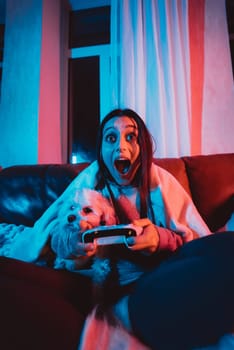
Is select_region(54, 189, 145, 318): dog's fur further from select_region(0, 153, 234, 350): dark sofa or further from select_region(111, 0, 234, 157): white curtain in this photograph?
select_region(111, 0, 234, 157): white curtain

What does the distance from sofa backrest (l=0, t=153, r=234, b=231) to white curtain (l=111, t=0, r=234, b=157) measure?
40 cm

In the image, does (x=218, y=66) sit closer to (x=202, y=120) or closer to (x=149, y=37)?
(x=202, y=120)

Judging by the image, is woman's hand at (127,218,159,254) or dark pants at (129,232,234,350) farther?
woman's hand at (127,218,159,254)

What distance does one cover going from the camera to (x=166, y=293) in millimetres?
479

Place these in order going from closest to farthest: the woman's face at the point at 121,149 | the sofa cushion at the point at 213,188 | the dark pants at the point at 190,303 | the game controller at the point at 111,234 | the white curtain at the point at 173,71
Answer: the dark pants at the point at 190,303, the game controller at the point at 111,234, the woman's face at the point at 121,149, the sofa cushion at the point at 213,188, the white curtain at the point at 173,71

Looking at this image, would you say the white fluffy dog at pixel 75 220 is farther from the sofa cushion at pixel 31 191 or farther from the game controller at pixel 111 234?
the sofa cushion at pixel 31 191

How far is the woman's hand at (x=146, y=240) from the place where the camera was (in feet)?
2.12

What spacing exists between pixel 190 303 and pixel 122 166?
1.59 feet

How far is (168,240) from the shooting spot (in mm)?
700

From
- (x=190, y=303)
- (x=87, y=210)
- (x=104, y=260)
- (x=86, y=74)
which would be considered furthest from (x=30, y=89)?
(x=190, y=303)

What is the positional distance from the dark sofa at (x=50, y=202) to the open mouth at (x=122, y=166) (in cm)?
33

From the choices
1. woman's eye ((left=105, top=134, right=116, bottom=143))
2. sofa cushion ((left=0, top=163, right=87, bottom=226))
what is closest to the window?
sofa cushion ((left=0, top=163, right=87, bottom=226))

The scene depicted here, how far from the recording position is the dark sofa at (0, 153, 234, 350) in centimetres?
49

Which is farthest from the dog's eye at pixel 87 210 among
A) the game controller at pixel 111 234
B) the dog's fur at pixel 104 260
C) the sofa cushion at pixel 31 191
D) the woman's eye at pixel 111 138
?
the sofa cushion at pixel 31 191
